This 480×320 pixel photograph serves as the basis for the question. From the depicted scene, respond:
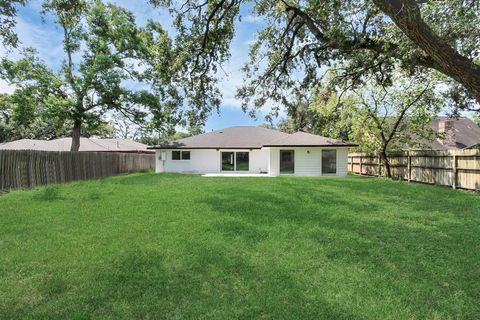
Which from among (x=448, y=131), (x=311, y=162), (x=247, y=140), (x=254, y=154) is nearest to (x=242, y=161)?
(x=254, y=154)

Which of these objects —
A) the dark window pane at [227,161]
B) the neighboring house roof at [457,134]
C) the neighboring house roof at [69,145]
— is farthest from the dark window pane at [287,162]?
the neighboring house roof at [69,145]

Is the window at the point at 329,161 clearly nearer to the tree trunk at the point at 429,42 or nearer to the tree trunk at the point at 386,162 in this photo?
the tree trunk at the point at 386,162

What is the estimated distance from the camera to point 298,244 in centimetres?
539

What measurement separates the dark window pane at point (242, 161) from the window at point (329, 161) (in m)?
6.35

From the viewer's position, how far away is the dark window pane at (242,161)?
25578 mm

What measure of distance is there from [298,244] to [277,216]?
1.97 meters

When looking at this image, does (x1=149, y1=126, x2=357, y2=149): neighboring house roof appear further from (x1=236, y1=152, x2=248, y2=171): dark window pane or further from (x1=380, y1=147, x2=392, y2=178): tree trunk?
(x1=380, y1=147, x2=392, y2=178): tree trunk

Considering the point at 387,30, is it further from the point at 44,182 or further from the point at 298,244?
the point at 44,182

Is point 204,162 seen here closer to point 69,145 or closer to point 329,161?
point 329,161

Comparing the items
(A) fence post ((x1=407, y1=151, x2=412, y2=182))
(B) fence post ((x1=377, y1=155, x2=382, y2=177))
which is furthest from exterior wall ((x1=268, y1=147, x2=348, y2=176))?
(A) fence post ((x1=407, y1=151, x2=412, y2=182))

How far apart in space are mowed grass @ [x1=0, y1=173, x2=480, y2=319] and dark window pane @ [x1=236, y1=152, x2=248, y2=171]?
17.0 meters

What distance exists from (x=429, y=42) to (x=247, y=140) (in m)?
22.1

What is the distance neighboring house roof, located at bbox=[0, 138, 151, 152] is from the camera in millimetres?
31009

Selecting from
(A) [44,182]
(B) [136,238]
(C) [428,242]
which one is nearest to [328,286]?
(C) [428,242]
